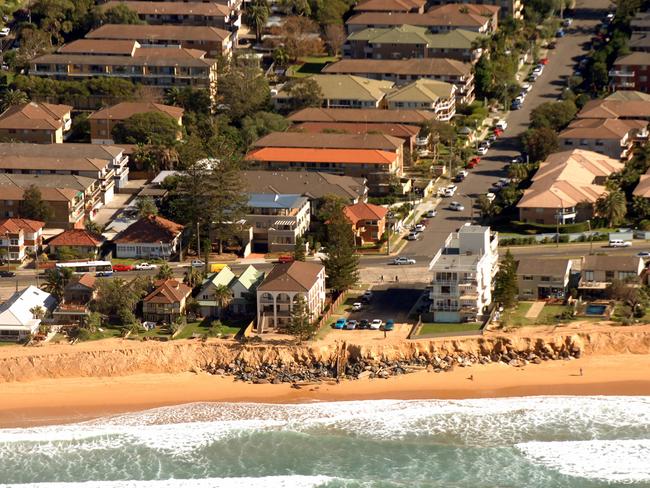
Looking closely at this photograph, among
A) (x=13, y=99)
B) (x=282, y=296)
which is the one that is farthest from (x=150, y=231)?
(x=13, y=99)

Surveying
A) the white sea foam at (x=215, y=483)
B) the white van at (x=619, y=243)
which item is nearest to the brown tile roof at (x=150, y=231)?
the white van at (x=619, y=243)

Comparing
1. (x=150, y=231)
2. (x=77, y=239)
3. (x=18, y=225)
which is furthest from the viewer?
(x=18, y=225)

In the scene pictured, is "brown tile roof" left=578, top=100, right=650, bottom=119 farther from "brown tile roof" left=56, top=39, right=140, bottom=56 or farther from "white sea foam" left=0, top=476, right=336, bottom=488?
"white sea foam" left=0, top=476, right=336, bottom=488

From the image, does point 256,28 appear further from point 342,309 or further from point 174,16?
point 342,309

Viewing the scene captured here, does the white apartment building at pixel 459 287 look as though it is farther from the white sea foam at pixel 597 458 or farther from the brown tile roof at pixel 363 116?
the brown tile roof at pixel 363 116

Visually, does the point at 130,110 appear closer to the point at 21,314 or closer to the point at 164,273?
the point at 164,273

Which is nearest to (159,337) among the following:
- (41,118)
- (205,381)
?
(205,381)
